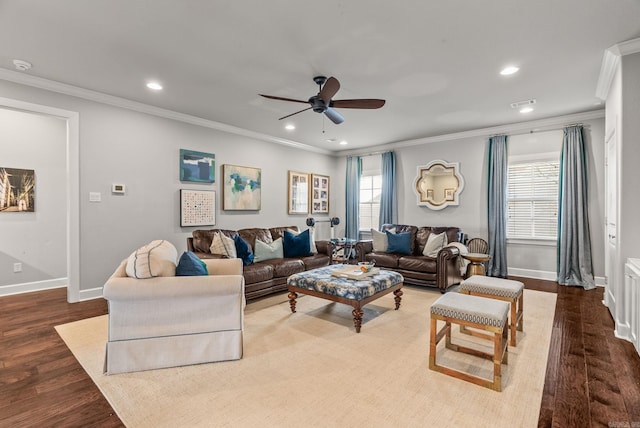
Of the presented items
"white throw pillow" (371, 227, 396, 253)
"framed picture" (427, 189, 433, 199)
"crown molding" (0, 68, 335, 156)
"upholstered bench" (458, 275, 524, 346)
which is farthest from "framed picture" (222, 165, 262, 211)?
"upholstered bench" (458, 275, 524, 346)

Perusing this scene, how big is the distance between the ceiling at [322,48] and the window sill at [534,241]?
2153 millimetres

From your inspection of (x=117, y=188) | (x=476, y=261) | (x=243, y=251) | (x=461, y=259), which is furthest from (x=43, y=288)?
(x=476, y=261)

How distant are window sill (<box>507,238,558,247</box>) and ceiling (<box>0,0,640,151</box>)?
2153 mm

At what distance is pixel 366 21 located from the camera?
2508 mm

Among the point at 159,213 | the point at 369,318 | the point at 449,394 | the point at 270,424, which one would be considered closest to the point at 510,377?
the point at 449,394

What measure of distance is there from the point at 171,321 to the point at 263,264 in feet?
6.39

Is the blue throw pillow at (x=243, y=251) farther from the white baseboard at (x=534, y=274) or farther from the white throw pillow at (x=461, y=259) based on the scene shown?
the white baseboard at (x=534, y=274)

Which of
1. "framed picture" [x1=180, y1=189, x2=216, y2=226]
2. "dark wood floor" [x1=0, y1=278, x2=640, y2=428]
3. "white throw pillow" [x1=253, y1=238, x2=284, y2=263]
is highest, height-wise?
"framed picture" [x1=180, y1=189, x2=216, y2=226]

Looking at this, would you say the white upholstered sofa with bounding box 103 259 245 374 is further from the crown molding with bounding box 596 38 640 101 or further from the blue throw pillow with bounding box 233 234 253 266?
the crown molding with bounding box 596 38 640 101

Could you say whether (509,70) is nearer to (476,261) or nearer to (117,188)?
(476,261)

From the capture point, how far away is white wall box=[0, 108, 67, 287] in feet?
14.6

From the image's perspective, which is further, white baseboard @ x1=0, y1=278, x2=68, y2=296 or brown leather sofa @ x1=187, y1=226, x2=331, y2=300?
white baseboard @ x1=0, y1=278, x2=68, y2=296

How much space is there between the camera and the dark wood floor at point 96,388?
1812mm

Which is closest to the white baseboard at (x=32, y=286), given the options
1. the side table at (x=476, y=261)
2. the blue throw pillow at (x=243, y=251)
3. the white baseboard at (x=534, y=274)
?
the blue throw pillow at (x=243, y=251)
